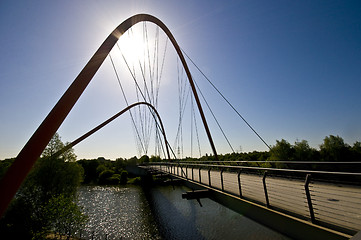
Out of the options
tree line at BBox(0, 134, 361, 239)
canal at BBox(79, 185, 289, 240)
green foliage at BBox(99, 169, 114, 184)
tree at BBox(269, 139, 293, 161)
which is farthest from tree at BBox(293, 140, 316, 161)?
green foliage at BBox(99, 169, 114, 184)

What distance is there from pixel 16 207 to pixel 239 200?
22736 mm

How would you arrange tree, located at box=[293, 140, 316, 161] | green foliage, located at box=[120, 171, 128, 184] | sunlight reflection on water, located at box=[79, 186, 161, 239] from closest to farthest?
sunlight reflection on water, located at box=[79, 186, 161, 239] → tree, located at box=[293, 140, 316, 161] → green foliage, located at box=[120, 171, 128, 184]

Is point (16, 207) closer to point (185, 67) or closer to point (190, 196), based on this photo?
point (190, 196)

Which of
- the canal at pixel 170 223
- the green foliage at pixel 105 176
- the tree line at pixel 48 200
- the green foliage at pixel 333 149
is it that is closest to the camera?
the tree line at pixel 48 200

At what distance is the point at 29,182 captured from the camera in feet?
60.6

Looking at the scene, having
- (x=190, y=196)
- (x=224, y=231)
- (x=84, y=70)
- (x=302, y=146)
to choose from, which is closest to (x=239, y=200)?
(x=190, y=196)

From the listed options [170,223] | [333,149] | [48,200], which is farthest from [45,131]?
[333,149]

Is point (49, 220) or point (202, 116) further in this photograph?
point (202, 116)

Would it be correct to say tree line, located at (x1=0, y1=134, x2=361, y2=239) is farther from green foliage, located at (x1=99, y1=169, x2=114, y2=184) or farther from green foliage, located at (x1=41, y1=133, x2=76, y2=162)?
green foliage, located at (x1=99, y1=169, x2=114, y2=184)

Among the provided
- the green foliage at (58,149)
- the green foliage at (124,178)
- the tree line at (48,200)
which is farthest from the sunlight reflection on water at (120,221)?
the green foliage at (124,178)

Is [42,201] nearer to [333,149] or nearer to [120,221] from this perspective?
[120,221]

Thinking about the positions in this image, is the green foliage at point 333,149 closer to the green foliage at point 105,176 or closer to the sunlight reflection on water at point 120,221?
the sunlight reflection on water at point 120,221

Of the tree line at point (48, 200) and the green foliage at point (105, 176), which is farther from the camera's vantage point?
the green foliage at point (105, 176)

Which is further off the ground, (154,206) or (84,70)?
(84,70)
